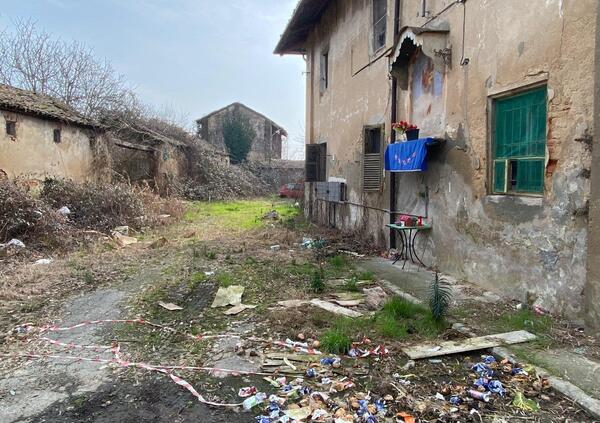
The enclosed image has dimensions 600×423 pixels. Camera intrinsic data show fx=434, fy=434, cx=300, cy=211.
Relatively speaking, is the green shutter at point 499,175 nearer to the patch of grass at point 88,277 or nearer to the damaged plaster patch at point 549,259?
the damaged plaster patch at point 549,259

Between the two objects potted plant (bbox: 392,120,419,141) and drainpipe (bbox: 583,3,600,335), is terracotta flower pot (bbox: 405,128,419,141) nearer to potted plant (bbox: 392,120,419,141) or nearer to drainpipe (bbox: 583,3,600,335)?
potted plant (bbox: 392,120,419,141)

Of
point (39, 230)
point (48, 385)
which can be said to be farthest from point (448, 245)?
point (39, 230)

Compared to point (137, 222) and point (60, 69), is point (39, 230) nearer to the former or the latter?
point (137, 222)

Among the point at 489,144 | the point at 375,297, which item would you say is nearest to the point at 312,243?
the point at 375,297

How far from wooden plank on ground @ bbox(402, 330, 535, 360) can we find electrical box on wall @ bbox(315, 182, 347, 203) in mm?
7535

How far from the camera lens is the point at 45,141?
14484 millimetres

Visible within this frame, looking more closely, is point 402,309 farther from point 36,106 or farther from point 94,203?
point 36,106

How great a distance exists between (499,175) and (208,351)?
4.20 m

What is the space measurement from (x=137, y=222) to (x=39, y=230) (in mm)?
3271

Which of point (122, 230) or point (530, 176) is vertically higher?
point (530, 176)

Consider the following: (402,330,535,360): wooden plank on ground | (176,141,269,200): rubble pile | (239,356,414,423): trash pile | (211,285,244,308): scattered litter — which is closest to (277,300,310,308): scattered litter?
(211,285,244,308): scattered litter

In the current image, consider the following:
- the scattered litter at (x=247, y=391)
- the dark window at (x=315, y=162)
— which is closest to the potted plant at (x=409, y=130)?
the scattered litter at (x=247, y=391)

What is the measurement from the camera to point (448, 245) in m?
6.76

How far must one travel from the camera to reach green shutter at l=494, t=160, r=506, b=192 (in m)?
5.56
